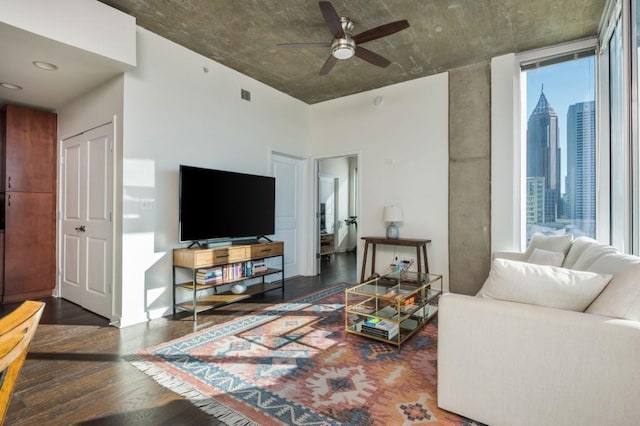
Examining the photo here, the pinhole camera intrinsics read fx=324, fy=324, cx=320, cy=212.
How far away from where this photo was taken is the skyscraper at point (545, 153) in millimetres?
3793

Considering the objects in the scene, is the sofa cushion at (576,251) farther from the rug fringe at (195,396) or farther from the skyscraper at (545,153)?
the rug fringe at (195,396)

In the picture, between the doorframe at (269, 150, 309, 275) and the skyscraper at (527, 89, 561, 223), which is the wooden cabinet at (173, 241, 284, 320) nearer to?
the doorframe at (269, 150, 309, 275)

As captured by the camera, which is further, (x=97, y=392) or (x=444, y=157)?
(x=444, y=157)

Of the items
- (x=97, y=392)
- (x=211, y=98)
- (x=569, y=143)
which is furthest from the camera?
(x=211, y=98)

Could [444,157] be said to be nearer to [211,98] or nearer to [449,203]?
[449,203]

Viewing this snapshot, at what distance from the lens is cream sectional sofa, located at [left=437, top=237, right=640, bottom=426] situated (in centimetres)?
133

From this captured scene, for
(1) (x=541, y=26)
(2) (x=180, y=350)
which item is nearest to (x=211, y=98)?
(2) (x=180, y=350)

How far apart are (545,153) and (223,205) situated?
3872 millimetres

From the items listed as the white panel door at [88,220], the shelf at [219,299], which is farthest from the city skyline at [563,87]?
the white panel door at [88,220]

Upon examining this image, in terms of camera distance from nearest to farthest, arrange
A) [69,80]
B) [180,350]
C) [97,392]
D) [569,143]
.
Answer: [97,392], [180,350], [69,80], [569,143]

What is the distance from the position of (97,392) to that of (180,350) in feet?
2.06

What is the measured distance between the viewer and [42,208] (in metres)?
4.17

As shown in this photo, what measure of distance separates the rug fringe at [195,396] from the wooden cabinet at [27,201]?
9.38 ft

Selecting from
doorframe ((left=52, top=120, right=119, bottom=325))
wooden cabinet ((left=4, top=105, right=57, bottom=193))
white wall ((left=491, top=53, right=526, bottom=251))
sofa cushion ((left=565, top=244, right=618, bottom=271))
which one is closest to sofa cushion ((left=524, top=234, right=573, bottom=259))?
white wall ((left=491, top=53, right=526, bottom=251))
